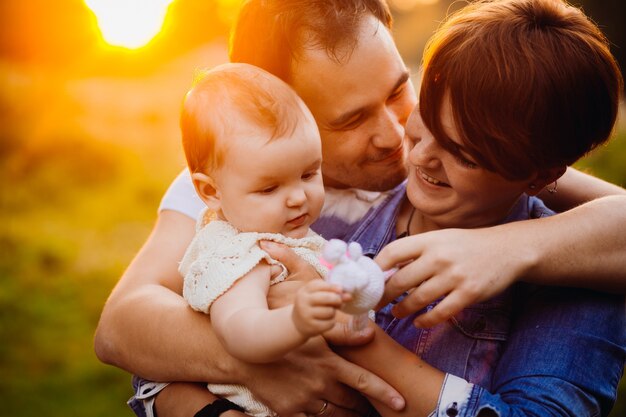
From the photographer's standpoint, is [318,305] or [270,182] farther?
[270,182]

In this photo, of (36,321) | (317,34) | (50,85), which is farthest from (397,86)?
(50,85)

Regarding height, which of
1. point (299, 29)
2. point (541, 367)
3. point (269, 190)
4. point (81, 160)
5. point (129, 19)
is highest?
point (129, 19)

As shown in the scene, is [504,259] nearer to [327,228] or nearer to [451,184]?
[451,184]

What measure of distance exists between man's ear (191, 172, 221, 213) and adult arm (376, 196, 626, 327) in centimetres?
53

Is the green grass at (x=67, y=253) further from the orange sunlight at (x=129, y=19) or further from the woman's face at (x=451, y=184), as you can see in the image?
the woman's face at (x=451, y=184)

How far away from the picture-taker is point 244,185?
189 cm

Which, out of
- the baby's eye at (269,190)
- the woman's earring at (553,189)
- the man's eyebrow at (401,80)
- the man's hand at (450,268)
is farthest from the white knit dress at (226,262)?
the woman's earring at (553,189)

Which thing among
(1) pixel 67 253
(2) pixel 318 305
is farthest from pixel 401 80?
(1) pixel 67 253

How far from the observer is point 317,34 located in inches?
93.4

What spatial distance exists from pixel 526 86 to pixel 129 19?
7.09m

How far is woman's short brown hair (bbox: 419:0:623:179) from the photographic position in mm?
1867

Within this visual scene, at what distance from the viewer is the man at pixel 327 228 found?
1886mm

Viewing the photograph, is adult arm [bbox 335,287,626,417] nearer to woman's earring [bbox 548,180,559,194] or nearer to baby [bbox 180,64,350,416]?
baby [bbox 180,64,350,416]

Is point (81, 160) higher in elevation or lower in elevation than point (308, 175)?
higher
